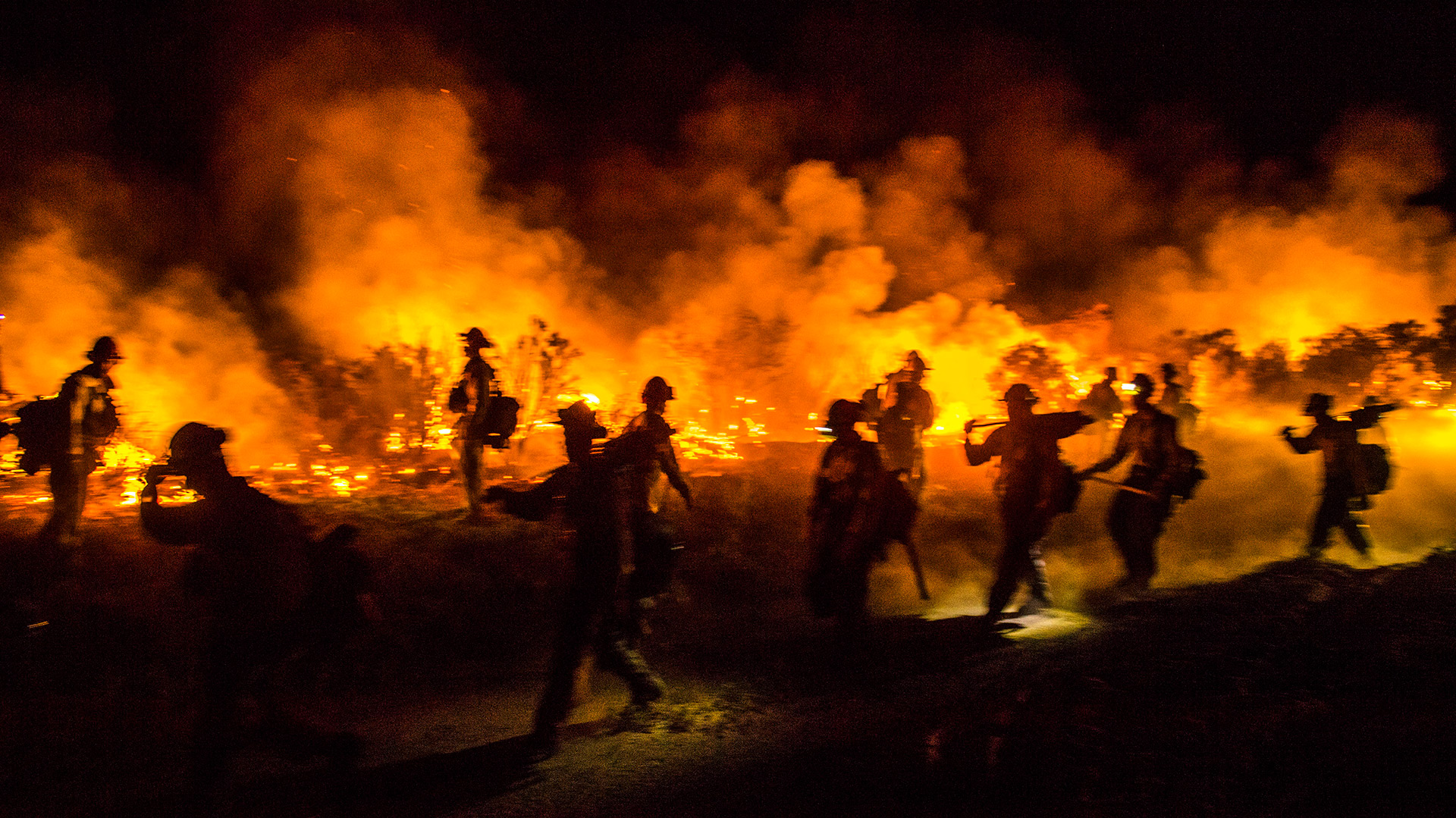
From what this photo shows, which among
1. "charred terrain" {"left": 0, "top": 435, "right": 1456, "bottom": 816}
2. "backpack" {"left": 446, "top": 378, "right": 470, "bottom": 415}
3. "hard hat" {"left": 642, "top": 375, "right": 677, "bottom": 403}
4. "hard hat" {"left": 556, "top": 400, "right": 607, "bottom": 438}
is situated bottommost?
"charred terrain" {"left": 0, "top": 435, "right": 1456, "bottom": 816}

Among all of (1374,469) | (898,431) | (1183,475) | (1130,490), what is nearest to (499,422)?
(898,431)

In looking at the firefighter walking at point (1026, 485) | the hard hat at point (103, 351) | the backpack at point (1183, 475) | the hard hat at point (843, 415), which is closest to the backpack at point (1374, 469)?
the backpack at point (1183, 475)

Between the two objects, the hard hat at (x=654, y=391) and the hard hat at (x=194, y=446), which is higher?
the hard hat at (x=654, y=391)

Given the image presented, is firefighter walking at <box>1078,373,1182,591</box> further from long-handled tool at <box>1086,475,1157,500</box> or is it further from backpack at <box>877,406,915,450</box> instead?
Result: backpack at <box>877,406,915,450</box>

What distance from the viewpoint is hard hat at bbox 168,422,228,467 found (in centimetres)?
414

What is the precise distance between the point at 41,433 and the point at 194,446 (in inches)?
144

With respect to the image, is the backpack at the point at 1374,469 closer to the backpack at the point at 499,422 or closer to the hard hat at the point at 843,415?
the hard hat at the point at 843,415

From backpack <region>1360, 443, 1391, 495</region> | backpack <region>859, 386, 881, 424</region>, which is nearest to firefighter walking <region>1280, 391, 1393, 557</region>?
backpack <region>1360, 443, 1391, 495</region>

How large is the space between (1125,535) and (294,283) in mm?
12134

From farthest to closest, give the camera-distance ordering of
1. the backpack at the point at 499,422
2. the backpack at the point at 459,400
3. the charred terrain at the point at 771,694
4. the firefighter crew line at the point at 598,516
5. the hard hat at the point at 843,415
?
1. the backpack at the point at 459,400
2. the backpack at the point at 499,422
3. the hard hat at the point at 843,415
4. the firefighter crew line at the point at 598,516
5. the charred terrain at the point at 771,694

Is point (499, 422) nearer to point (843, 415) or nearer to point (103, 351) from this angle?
point (103, 351)

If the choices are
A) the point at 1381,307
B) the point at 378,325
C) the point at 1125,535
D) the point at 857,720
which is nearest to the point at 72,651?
the point at 857,720

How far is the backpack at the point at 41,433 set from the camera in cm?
677

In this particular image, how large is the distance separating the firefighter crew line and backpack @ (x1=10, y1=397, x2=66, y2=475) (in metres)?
0.01
